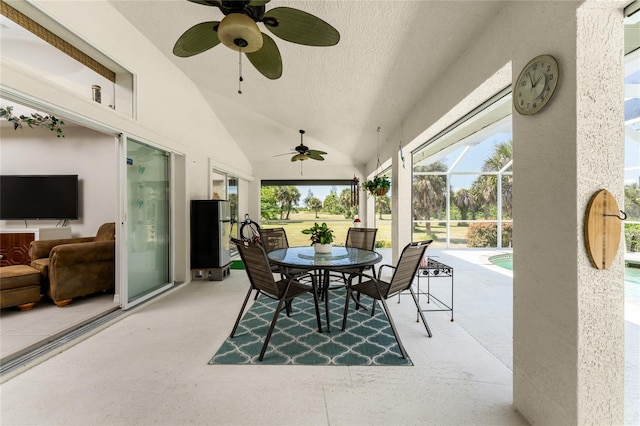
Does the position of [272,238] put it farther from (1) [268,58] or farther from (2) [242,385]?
(1) [268,58]

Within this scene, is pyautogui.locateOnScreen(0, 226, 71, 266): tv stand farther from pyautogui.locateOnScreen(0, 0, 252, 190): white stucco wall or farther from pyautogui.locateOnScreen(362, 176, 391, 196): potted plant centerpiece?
pyautogui.locateOnScreen(362, 176, 391, 196): potted plant centerpiece

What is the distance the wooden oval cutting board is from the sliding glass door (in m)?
3.96

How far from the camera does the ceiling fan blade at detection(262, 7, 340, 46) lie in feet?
4.49

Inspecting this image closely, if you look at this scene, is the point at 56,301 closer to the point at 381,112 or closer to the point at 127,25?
the point at 127,25

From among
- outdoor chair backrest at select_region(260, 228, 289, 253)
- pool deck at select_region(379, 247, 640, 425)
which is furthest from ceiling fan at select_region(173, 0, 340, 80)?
outdoor chair backrest at select_region(260, 228, 289, 253)

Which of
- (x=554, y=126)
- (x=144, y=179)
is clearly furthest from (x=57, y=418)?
(x=554, y=126)

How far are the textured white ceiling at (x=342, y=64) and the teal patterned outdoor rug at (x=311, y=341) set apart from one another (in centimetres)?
257

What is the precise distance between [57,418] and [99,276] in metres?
2.29

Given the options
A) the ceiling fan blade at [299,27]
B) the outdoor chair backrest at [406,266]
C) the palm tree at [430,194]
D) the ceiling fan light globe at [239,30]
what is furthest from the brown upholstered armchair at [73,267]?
the palm tree at [430,194]

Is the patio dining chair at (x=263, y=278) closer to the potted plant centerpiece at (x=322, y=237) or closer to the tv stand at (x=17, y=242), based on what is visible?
the potted plant centerpiece at (x=322, y=237)

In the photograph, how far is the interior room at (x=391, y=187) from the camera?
3.87 feet

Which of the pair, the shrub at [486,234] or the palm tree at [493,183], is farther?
the palm tree at [493,183]

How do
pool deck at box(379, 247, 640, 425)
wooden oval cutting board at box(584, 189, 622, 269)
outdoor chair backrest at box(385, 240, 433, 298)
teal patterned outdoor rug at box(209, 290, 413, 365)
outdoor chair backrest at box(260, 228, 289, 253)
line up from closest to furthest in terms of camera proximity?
wooden oval cutting board at box(584, 189, 622, 269), pool deck at box(379, 247, 640, 425), teal patterned outdoor rug at box(209, 290, 413, 365), outdoor chair backrest at box(385, 240, 433, 298), outdoor chair backrest at box(260, 228, 289, 253)

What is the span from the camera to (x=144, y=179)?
3396 millimetres
